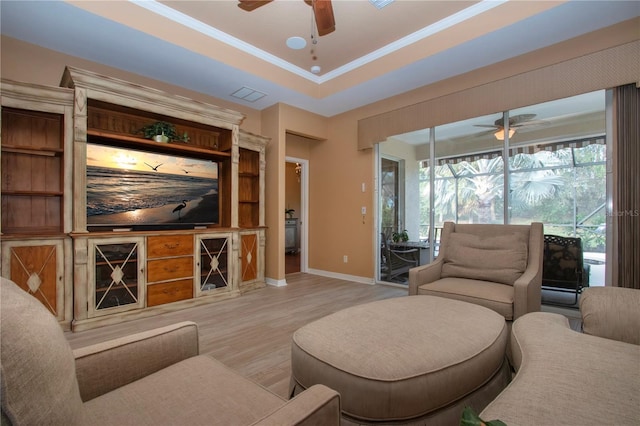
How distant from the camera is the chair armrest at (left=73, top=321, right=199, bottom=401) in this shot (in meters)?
1.00

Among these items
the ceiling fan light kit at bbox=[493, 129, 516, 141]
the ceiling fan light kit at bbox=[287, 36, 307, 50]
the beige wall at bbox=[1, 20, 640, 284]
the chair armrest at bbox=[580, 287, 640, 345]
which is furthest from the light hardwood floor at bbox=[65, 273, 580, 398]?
the ceiling fan light kit at bbox=[287, 36, 307, 50]

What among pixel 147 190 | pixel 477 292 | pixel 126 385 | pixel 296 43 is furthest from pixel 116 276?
pixel 477 292

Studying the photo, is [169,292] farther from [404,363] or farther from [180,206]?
[404,363]

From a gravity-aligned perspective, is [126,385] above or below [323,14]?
below

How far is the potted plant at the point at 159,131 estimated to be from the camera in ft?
11.5

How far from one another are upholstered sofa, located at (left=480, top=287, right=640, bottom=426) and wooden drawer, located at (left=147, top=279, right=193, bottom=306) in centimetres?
324

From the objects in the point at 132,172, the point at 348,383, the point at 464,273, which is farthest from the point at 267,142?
the point at 348,383

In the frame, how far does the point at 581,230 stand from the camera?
3.09 m

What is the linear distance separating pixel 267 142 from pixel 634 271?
444 cm

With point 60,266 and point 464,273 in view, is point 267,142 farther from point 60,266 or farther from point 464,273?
point 464,273

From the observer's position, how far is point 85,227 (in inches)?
114

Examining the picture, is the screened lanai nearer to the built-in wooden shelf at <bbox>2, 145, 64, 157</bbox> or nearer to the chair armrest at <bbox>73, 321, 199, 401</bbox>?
the chair armrest at <bbox>73, 321, 199, 401</bbox>

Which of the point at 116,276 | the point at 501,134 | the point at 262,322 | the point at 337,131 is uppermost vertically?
the point at 337,131

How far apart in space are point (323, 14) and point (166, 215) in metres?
2.74
